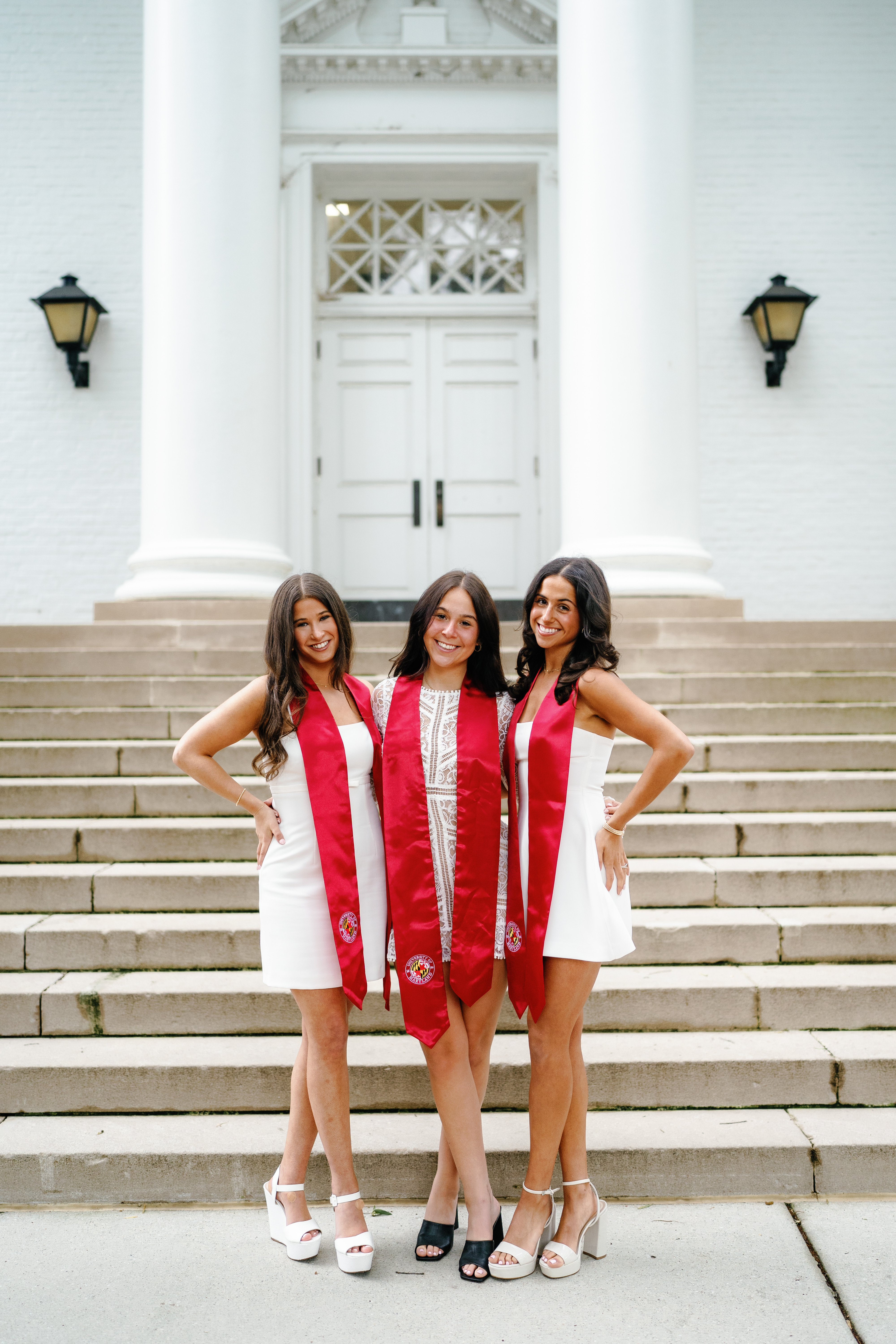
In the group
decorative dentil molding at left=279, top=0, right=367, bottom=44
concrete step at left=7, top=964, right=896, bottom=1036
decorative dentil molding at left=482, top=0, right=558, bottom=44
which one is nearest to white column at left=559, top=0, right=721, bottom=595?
decorative dentil molding at left=482, top=0, right=558, bottom=44

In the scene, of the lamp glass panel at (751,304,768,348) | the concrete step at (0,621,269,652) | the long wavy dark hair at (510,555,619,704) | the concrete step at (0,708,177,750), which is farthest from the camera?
the lamp glass panel at (751,304,768,348)

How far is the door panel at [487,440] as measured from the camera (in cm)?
796

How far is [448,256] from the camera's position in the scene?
797cm

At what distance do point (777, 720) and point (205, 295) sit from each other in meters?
4.26

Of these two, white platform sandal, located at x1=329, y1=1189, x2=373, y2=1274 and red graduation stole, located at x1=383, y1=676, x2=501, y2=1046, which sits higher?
red graduation stole, located at x1=383, y1=676, x2=501, y2=1046

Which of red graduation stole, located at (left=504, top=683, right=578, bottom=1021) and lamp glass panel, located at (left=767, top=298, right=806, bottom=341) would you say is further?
lamp glass panel, located at (left=767, top=298, right=806, bottom=341)

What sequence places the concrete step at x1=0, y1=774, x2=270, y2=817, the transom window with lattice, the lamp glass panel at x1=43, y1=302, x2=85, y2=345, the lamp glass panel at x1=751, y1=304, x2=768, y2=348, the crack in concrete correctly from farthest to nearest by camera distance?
the transom window with lattice < the lamp glass panel at x1=751, y1=304, x2=768, y2=348 < the lamp glass panel at x1=43, y1=302, x2=85, y2=345 < the concrete step at x1=0, y1=774, x2=270, y2=817 < the crack in concrete

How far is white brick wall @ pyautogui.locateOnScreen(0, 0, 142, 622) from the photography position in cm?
766

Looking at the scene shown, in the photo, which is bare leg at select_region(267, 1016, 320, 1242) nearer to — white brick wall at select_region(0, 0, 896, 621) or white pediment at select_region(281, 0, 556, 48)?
white brick wall at select_region(0, 0, 896, 621)

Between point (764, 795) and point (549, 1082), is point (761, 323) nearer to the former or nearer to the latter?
point (764, 795)

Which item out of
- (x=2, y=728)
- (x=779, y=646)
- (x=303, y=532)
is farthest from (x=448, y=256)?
(x=2, y=728)

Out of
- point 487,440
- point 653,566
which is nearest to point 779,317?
point 487,440

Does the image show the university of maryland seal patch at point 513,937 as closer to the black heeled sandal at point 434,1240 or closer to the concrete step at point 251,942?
the black heeled sandal at point 434,1240

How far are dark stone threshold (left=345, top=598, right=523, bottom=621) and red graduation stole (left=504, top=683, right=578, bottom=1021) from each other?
17.0ft
